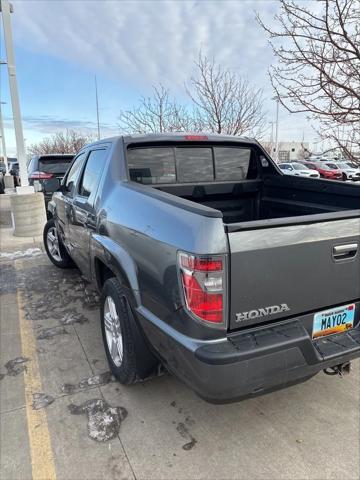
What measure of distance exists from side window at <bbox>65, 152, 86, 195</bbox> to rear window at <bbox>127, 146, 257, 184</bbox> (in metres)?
1.13

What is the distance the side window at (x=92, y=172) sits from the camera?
3551 millimetres

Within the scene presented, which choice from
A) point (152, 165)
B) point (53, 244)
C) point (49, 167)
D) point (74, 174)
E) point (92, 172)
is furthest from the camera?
point (49, 167)

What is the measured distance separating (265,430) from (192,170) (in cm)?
232

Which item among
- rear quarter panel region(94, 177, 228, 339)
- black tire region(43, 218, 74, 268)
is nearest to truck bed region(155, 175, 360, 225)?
rear quarter panel region(94, 177, 228, 339)

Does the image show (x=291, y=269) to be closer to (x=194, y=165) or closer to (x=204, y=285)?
(x=204, y=285)

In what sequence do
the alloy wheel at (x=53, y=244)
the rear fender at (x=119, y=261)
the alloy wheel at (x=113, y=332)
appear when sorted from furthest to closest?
1. the alloy wheel at (x=53, y=244)
2. the alloy wheel at (x=113, y=332)
3. the rear fender at (x=119, y=261)

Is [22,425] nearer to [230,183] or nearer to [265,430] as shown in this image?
[265,430]

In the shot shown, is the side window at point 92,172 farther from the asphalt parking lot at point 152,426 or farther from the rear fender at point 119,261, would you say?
the asphalt parking lot at point 152,426

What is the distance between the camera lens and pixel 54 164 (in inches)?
408

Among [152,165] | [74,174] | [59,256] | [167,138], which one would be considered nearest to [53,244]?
[59,256]

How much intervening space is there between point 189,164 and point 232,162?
1.75 feet

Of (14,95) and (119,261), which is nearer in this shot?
(119,261)

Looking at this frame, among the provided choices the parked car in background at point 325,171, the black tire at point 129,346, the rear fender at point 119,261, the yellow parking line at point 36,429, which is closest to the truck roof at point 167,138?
the rear fender at point 119,261

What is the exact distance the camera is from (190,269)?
1.95 meters
